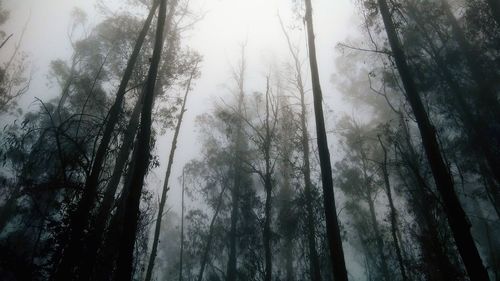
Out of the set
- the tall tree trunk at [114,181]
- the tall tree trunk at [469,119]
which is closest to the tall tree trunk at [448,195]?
the tall tree trunk at [114,181]

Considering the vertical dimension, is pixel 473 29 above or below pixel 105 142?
above

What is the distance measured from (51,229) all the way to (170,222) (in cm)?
4430

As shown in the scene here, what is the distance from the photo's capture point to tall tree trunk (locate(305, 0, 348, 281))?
5.73 metres

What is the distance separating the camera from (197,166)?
90.0 ft

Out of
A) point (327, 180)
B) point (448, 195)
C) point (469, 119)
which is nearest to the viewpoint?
point (448, 195)

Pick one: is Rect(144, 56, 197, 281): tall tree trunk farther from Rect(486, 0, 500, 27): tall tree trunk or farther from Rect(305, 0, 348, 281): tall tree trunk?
Rect(486, 0, 500, 27): tall tree trunk

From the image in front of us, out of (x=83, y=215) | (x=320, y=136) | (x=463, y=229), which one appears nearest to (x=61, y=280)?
(x=83, y=215)

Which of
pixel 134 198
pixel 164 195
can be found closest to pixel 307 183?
pixel 164 195

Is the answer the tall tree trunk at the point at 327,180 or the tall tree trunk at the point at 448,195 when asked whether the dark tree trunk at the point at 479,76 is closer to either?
the tall tree trunk at the point at 448,195

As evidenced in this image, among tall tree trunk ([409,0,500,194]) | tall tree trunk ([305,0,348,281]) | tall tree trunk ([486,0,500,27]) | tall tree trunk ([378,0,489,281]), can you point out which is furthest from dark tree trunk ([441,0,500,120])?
tall tree trunk ([305,0,348,281])

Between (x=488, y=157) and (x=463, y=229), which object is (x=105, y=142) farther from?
(x=488, y=157)

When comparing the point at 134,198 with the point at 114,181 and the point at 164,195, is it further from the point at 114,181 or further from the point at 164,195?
the point at 164,195

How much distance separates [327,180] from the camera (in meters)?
6.48

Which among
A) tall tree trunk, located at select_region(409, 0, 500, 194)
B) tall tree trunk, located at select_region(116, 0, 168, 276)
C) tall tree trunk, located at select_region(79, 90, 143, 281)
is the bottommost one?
tall tree trunk, located at select_region(116, 0, 168, 276)
